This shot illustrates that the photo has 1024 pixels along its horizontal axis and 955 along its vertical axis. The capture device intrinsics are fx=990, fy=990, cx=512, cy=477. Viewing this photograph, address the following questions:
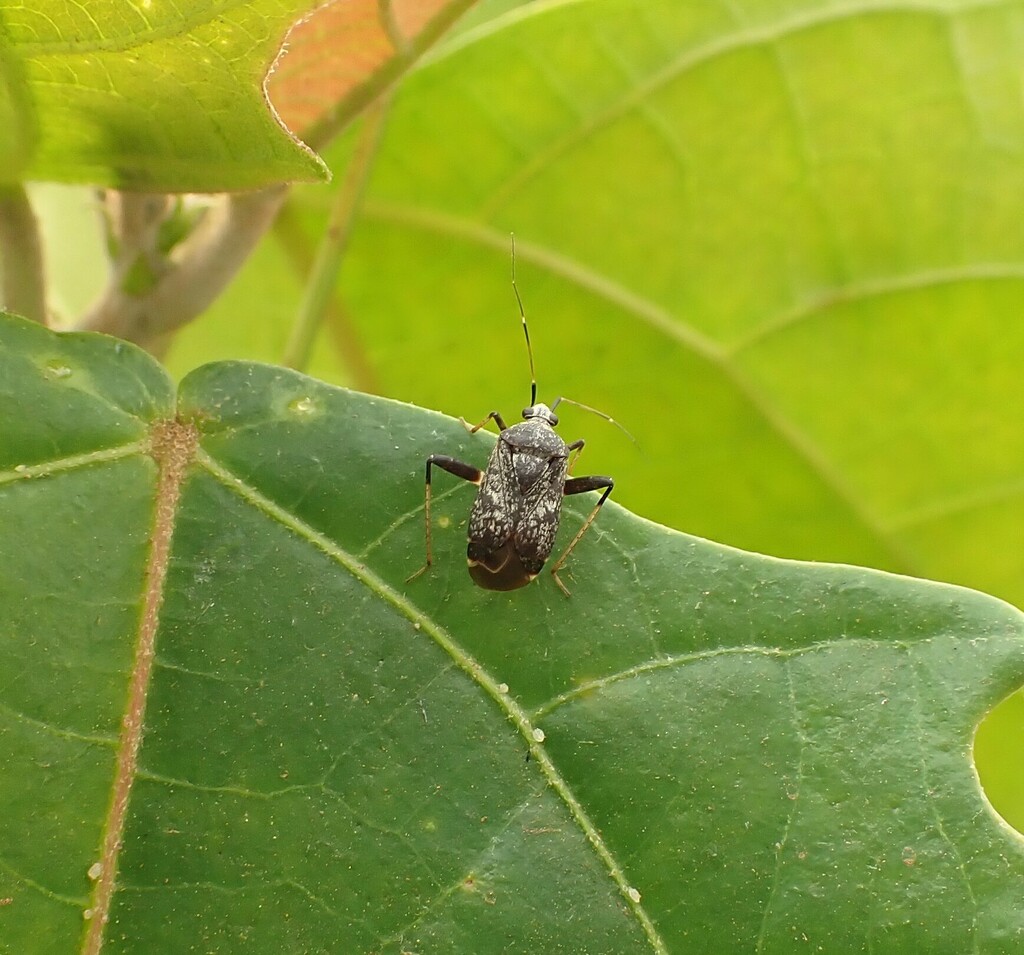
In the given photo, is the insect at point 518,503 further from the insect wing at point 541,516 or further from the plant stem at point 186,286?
the plant stem at point 186,286

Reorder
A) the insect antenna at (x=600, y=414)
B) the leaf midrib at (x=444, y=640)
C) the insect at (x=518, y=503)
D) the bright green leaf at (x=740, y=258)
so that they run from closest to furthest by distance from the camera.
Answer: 1. the leaf midrib at (x=444, y=640)
2. the insect at (x=518, y=503)
3. the bright green leaf at (x=740, y=258)
4. the insect antenna at (x=600, y=414)

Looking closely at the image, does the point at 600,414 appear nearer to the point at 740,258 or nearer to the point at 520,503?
the point at 740,258

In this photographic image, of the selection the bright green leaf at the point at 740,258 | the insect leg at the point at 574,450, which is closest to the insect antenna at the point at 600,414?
the bright green leaf at the point at 740,258

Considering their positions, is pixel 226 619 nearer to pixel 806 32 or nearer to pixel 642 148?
pixel 642 148

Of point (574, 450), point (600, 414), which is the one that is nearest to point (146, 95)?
point (574, 450)

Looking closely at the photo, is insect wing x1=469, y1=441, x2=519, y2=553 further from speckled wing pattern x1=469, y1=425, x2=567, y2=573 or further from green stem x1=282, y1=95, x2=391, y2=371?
green stem x1=282, y1=95, x2=391, y2=371

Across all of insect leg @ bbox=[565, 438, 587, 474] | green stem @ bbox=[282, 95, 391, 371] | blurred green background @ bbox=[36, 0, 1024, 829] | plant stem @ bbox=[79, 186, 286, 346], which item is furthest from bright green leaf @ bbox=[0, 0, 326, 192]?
blurred green background @ bbox=[36, 0, 1024, 829]

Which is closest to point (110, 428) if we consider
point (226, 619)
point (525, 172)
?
point (226, 619)

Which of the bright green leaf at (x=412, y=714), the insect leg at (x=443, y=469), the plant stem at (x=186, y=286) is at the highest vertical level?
the plant stem at (x=186, y=286)
